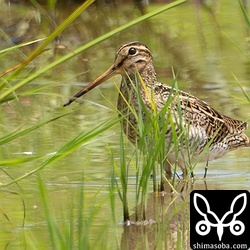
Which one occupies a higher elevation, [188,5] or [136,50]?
[188,5]

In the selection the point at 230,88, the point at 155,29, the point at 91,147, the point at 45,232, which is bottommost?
the point at 45,232

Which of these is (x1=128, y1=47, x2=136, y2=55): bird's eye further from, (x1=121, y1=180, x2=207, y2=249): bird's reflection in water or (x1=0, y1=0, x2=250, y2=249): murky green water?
(x1=121, y1=180, x2=207, y2=249): bird's reflection in water

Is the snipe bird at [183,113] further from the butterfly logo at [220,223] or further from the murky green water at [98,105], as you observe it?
the butterfly logo at [220,223]

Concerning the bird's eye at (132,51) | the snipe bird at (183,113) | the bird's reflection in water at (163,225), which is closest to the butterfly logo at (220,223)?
the bird's reflection in water at (163,225)

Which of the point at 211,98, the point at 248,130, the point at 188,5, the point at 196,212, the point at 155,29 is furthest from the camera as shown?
the point at 188,5

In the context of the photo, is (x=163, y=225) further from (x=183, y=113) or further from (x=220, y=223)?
(x=183, y=113)

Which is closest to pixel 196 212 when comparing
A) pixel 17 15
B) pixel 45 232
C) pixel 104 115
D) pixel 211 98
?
pixel 45 232

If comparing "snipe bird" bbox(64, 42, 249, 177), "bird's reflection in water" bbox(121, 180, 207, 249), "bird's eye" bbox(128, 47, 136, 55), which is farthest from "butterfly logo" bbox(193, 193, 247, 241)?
"bird's eye" bbox(128, 47, 136, 55)

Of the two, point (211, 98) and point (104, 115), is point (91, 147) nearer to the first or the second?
point (104, 115)

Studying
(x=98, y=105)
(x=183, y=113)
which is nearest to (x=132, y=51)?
(x=183, y=113)

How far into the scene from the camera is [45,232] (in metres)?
5.54

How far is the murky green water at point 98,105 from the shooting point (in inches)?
220

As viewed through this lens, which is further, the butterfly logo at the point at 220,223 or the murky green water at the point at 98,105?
the murky green water at the point at 98,105

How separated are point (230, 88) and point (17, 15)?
365cm
